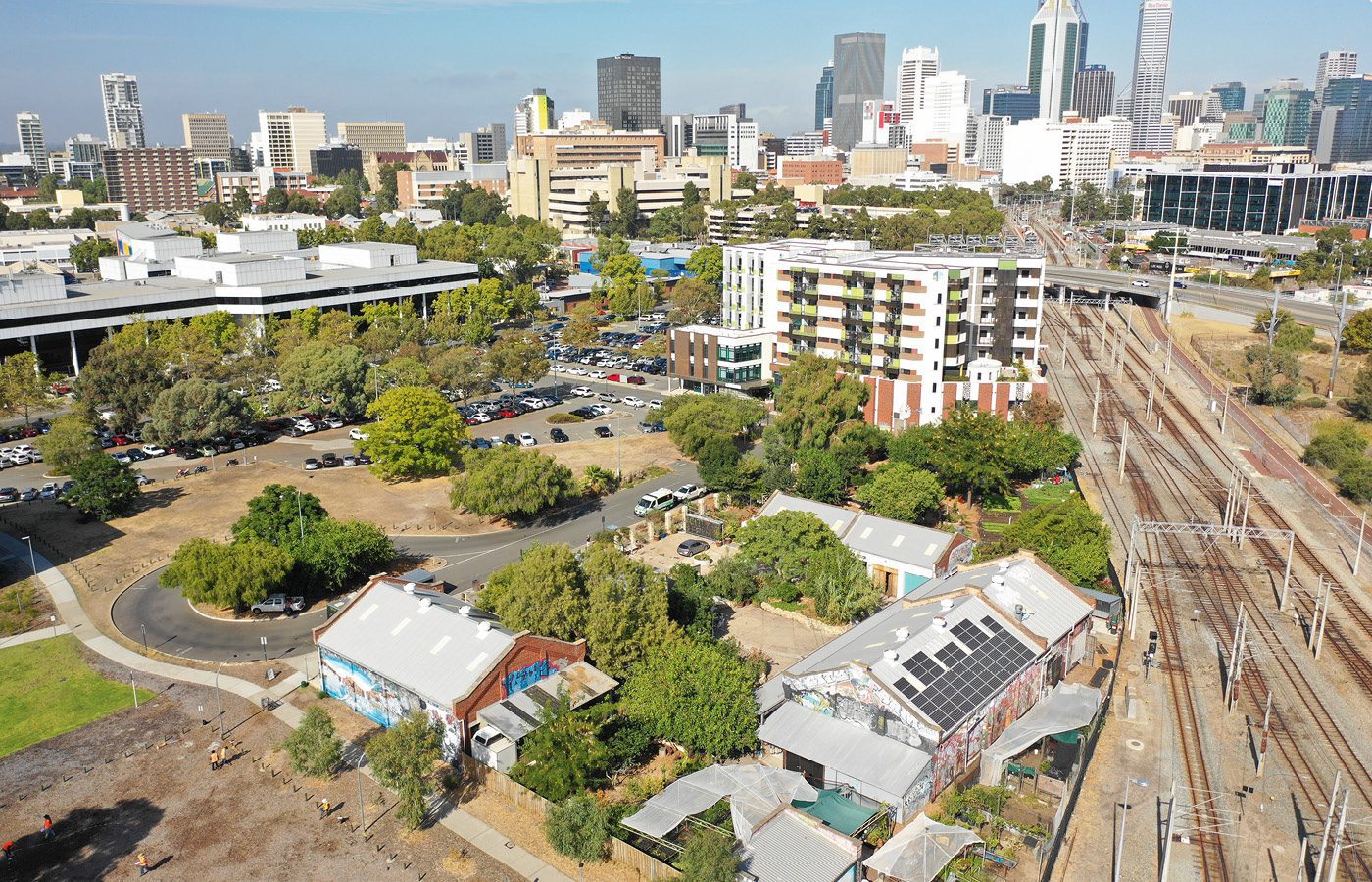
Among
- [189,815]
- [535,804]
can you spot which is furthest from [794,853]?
[189,815]

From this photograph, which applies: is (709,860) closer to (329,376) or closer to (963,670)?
(963,670)

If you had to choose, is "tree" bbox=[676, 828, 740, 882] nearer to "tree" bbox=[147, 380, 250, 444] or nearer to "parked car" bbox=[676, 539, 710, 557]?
"parked car" bbox=[676, 539, 710, 557]

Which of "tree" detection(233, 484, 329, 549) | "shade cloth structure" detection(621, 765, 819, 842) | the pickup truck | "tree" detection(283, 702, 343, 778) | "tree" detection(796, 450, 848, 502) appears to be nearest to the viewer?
"shade cloth structure" detection(621, 765, 819, 842)

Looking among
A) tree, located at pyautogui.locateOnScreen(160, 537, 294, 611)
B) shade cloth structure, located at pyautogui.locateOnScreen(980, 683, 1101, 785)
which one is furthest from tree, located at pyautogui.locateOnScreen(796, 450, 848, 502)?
tree, located at pyautogui.locateOnScreen(160, 537, 294, 611)

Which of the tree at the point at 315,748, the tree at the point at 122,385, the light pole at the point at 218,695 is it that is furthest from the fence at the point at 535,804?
the tree at the point at 122,385

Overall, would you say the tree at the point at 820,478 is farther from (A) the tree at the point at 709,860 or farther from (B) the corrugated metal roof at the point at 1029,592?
(A) the tree at the point at 709,860

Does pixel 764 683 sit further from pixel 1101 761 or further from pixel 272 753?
pixel 272 753
